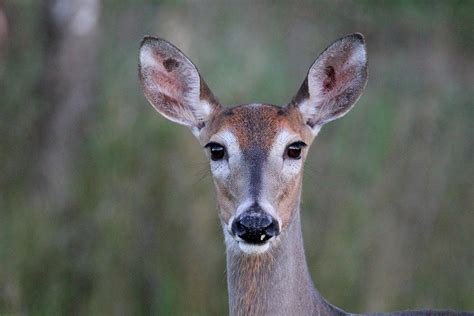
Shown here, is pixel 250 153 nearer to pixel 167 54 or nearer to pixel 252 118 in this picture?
pixel 252 118

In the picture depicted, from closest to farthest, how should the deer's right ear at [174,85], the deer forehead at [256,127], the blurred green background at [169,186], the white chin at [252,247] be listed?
the white chin at [252,247], the deer forehead at [256,127], the deer's right ear at [174,85], the blurred green background at [169,186]

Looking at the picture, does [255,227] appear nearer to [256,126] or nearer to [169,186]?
[256,126]

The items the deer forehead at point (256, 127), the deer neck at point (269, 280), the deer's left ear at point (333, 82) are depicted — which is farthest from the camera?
the deer's left ear at point (333, 82)

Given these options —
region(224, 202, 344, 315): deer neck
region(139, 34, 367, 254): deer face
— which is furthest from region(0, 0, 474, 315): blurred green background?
region(224, 202, 344, 315): deer neck

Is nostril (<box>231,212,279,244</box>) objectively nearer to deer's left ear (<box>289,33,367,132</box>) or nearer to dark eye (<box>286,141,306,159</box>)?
dark eye (<box>286,141,306,159</box>)

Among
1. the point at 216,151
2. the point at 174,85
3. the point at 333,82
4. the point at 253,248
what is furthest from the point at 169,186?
the point at 253,248

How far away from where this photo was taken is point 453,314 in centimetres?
655

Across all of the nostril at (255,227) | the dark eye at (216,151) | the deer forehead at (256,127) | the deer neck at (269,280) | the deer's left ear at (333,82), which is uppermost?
the deer's left ear at (333,82)

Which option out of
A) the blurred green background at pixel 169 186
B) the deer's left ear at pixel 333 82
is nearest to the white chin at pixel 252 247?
the deer's left ear at pixel 333 82

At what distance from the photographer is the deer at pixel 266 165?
5.99 metres

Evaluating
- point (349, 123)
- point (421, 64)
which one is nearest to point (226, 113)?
point (349, 123)

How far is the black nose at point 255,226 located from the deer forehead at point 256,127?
54cm

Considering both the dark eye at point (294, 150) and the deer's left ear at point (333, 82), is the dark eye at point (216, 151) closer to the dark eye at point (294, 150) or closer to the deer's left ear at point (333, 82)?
the dark eye at point (294, 150)

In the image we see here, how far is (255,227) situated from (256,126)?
31.2 inches
